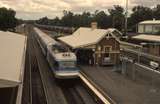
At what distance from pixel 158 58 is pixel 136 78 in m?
11.4

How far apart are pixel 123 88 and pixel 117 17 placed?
79.7 metres

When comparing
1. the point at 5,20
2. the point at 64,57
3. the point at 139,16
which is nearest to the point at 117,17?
the point at 139,16

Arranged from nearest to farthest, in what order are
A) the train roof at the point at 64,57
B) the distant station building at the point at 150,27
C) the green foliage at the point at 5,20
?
the train roof at the point at 64,57 < the distant station building at the point at 150,27 < the green foliage at the point at 5,20

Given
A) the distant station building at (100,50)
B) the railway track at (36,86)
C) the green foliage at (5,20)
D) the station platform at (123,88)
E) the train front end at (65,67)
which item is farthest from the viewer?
the green foliage at (5,20)

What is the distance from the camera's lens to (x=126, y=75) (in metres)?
31.7

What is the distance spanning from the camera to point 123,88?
2603cm

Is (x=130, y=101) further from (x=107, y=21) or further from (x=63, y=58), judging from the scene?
(x=107, y=21)

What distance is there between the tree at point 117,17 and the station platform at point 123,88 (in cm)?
6021

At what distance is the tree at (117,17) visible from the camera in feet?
306

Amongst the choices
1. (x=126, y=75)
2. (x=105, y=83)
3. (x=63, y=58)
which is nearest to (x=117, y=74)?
(x=126, y=75)

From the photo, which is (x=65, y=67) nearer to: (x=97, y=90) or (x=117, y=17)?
(x=97, y=90)

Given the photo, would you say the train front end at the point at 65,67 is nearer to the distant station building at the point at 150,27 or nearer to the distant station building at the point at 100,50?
the distant station building at the point at 100,50

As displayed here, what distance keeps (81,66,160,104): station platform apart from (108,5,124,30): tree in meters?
60.2

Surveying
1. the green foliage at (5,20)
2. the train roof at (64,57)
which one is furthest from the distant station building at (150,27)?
the green foliage at (5,20)
